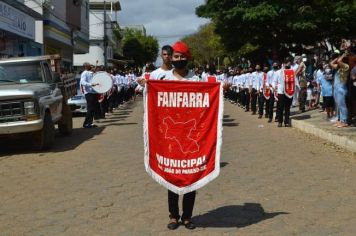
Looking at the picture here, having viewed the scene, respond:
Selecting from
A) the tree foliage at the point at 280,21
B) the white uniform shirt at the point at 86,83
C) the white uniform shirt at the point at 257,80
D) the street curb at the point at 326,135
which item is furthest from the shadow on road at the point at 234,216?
the tree foliage at the point at 280,21

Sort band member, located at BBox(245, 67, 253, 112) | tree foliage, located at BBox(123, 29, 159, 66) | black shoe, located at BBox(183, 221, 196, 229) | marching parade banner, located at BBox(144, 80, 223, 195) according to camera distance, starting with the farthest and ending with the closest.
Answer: tree foliage, located at BBox(123, 29, 159, 66) < band member, located at BBox(245, 67, 253, 112) < black shoe, located at BBox(183, 221, 196, 229) < marching parade banner, located at BBox(144, 80, 223, 195)

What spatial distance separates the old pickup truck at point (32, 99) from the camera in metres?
10.8

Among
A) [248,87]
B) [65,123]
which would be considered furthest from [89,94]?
[248,87]

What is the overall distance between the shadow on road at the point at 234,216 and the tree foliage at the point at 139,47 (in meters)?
90.8

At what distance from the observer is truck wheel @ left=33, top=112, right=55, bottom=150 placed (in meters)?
11.3

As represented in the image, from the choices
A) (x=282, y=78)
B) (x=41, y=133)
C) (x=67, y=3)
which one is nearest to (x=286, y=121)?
(x=282, y=78)

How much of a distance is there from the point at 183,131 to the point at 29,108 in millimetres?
5999

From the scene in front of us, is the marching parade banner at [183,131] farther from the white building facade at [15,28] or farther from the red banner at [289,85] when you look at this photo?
the white building facade at [15,28]

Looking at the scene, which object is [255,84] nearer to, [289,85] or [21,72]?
[289,85]

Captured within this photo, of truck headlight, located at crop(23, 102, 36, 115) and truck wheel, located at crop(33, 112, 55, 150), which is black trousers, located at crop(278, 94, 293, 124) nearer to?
truck wheel, located at crop(33, 112, 55, 150)

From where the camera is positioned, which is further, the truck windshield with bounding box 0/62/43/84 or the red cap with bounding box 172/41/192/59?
the truck windshield with bounding box 0/62/43/84

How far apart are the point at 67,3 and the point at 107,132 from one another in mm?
28789

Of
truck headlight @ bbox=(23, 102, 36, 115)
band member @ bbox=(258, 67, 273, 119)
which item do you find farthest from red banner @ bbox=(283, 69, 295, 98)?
truck headlight @ bbox=(23, 102, 36, 115)

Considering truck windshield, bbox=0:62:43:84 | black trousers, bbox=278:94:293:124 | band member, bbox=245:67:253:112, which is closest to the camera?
truck windshield, bbox=0:62:43:84
